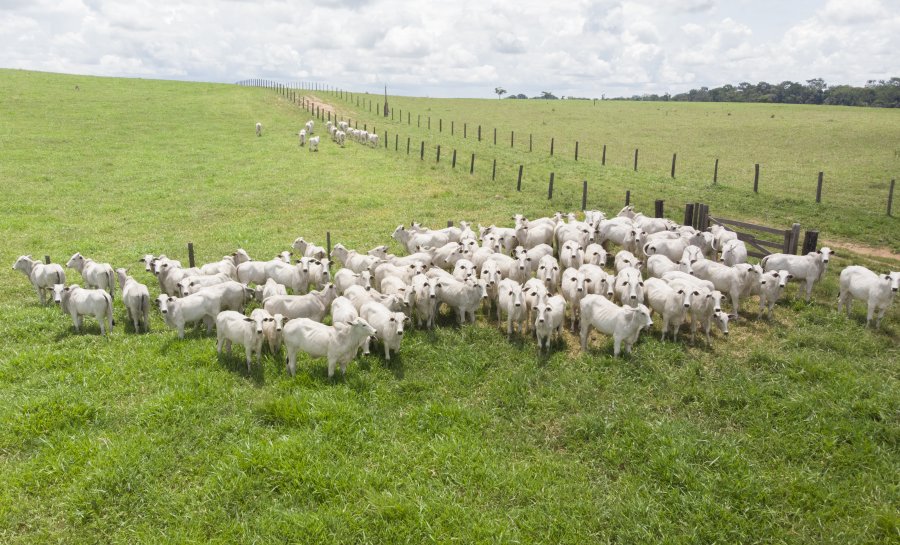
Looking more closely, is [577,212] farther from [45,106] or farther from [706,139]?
[45,106]

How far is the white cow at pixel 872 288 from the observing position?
1270 centimetres

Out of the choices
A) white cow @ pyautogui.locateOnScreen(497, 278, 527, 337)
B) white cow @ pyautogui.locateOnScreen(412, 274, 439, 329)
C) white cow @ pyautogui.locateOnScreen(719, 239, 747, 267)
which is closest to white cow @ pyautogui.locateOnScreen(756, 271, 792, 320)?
white cow @ pyautogui.locateOnScreen(719, 239, 747, 267)

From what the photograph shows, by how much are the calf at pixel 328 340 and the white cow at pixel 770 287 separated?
368 inches

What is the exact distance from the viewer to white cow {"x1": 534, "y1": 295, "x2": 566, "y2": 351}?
38.3ft

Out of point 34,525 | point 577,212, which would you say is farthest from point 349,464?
point 577,212

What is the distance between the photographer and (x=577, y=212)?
23.8 meters

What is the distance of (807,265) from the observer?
48.2 ft

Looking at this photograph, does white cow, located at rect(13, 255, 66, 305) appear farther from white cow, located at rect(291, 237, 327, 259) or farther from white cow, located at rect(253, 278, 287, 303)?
white cow, located at rect(291, 237, 327, 259)

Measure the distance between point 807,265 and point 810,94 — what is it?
13734 centimetres

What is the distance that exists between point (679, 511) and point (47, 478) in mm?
8878

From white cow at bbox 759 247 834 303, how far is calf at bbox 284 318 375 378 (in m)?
11.2

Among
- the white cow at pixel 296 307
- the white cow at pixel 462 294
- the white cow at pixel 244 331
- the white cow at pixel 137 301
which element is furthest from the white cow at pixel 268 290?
the white cow at pixel 462 294

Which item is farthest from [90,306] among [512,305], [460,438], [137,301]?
[512,305]

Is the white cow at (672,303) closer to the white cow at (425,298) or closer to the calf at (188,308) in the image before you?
the white cow at (425,298)
